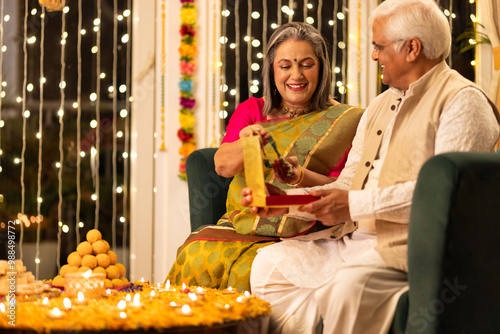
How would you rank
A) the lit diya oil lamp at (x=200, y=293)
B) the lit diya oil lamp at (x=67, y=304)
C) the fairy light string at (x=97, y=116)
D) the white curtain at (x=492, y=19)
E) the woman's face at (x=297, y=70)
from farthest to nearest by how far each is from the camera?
1. the fairy light string at (x=97, y=116)
2. the white curtain at (x=492, y=19)
3. the woman's face at (x=297, y=70)
4. the lit diya oil lamp at (x=200, y=293)
5. the lit diya oil lamp at (x=67, y=304)

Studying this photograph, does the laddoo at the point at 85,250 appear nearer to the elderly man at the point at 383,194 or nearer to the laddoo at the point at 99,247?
the laddoo at the point at 99,247

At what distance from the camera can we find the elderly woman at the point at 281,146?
7.75ft

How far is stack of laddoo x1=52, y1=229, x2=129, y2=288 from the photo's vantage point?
221 centimetres

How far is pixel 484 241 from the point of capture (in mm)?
1703

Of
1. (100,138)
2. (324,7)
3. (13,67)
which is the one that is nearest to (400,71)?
(324,7)

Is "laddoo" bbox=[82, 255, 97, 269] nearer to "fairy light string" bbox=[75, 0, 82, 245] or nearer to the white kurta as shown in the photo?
the white kurta

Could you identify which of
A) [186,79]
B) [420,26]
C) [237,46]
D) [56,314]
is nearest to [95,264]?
[56,314]

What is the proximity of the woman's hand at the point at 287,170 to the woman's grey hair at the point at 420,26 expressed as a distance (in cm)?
59

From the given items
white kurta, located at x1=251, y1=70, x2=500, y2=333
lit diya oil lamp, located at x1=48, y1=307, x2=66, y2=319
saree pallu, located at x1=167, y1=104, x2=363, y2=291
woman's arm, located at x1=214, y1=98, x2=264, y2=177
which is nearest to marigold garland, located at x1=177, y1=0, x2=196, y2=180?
woman's arm, located at x1=214, y1=98, x2=264, y2=177

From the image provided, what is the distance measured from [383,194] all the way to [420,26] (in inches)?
23.5

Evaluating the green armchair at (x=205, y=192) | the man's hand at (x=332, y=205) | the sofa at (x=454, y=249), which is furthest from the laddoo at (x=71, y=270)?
the sofa at (x=454, y=249)

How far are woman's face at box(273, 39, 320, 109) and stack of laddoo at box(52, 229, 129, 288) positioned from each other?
105 centimetres

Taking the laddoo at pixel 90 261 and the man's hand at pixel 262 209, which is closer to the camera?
the man's hand at pixel 262 209

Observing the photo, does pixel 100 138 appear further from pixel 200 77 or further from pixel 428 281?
pixel 428 281
